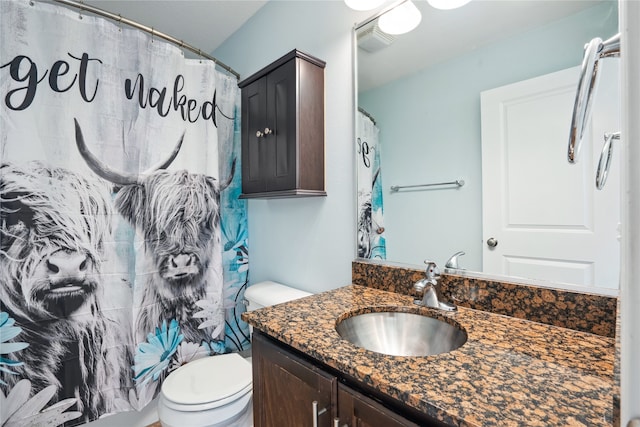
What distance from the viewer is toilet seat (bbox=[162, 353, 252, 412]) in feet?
4.01

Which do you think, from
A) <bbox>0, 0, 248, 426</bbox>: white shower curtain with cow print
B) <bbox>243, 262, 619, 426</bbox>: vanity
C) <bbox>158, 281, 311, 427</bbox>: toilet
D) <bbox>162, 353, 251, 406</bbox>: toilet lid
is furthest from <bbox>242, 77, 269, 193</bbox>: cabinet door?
<bbox>162, 353, 251, 406</bbox>: toilet lid

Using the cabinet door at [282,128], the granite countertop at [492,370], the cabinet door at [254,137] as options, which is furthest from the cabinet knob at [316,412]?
the cabinet door at [254,137]

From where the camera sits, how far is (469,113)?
1.09 m

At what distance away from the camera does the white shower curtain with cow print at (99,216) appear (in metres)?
1.24

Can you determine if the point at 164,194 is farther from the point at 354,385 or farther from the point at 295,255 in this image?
the point at 354,385

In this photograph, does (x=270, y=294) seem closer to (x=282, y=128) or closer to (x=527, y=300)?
(x=282, y=128)

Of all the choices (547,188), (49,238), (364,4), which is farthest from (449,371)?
(49,238)

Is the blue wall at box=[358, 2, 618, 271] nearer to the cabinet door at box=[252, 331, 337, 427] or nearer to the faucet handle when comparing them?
the faucet handle

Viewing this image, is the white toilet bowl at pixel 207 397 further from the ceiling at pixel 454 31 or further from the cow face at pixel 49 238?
the ceiling at pixel 454 31

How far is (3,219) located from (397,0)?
1.81m

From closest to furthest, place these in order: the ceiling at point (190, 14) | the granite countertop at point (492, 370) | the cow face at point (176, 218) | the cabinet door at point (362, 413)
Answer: the granite countertop at point (492, 370) < the cabinet door at point (362, 413) < the cow face at point (176, 218) < the ceiling at point (190, 14)

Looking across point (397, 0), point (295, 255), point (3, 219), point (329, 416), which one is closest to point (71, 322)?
point (3, 219)

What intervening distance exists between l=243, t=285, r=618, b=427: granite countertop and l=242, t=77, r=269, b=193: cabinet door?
0.82 m

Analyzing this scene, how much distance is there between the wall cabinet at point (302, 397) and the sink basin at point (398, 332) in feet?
0.62
